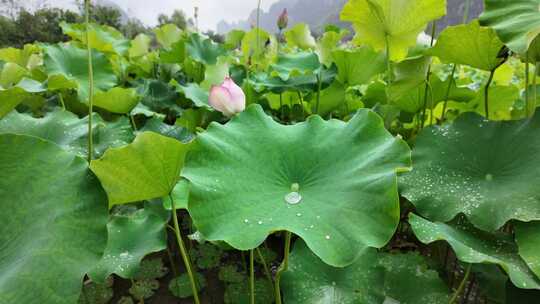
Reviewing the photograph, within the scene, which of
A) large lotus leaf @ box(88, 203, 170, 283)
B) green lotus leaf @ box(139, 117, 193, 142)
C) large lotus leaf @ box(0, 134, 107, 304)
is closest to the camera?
large lotus leaf @ box(0, 134, 107, 304)

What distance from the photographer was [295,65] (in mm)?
1035

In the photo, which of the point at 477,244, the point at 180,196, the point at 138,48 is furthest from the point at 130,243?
the point at 138,48

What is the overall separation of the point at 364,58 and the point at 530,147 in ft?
1.60

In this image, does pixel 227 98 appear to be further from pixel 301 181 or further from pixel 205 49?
pixel 205 49

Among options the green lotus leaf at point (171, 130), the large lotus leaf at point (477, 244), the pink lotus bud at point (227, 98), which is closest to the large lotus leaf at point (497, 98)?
the large lotus leaf at point (477, 244)

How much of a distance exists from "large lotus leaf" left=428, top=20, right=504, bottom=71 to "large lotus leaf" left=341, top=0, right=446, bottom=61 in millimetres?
63

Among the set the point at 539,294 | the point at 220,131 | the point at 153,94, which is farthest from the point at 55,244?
the point at 153,94

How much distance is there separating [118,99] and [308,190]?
0.65 meters

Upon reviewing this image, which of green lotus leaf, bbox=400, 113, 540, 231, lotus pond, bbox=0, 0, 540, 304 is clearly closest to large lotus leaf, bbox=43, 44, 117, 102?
lotus pond, bbox=0, 0, 540, 304

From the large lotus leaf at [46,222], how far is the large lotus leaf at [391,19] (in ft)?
2.00

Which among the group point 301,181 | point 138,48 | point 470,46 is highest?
point 470,46

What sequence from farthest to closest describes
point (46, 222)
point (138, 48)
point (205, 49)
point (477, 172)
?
point (138, 48) → point (205, 49) → point (477, 172) → point (46, 222)

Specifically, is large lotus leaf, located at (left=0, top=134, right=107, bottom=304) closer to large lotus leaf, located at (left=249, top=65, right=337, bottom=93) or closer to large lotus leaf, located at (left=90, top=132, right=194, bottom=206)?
large lotus leaf, located at (left=90, top=132, right=194, bottom=206)

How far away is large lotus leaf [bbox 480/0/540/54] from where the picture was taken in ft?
1.74
